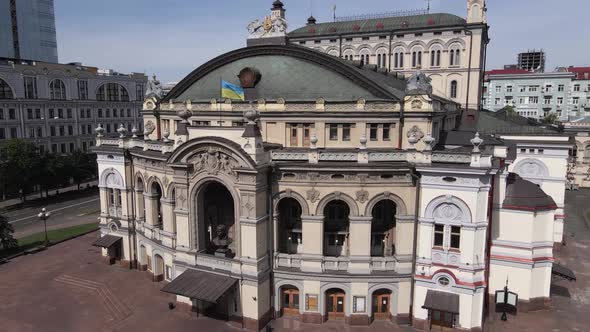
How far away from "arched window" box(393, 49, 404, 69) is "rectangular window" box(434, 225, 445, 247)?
122ft

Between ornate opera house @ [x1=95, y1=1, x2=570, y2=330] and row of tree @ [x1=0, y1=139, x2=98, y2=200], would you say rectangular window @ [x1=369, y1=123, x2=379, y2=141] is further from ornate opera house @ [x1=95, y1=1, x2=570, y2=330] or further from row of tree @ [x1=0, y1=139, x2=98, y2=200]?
row of tree @ [x1=0, y1=139, x2=98, y2=200]

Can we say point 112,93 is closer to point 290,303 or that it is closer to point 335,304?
point 290,303

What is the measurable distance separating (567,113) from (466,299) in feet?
352

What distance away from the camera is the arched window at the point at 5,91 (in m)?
78.5

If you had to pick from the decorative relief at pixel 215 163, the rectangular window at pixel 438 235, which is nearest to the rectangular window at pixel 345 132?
the decorative relief at pixel 215 163

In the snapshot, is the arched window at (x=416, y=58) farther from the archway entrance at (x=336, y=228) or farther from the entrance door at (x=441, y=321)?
the entrance door at (x=441, y=321)

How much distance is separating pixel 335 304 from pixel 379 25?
1813 inches

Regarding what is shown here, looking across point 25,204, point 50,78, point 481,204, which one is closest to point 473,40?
point 481,204

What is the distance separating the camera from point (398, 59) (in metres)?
62.1

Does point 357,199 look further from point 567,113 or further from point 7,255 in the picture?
point 567,113

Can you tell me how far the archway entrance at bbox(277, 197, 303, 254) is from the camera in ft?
112

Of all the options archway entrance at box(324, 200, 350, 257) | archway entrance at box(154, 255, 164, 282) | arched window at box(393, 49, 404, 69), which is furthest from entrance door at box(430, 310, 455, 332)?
arched window at box(393, 49, 404, 69)

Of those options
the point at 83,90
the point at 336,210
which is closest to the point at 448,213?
the point at 336,210

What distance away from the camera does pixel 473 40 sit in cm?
5759
